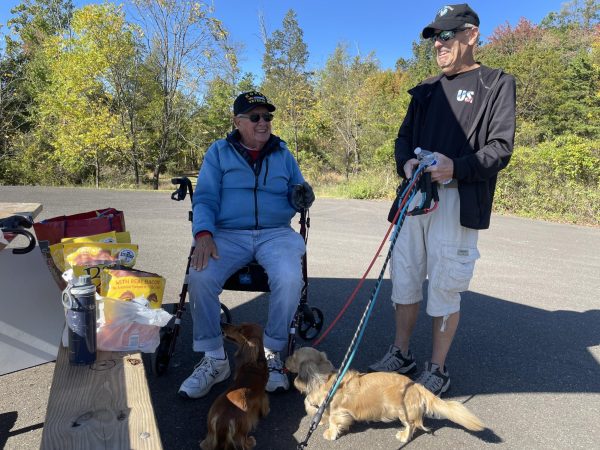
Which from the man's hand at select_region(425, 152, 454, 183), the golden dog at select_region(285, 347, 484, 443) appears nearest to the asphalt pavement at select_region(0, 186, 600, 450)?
the golden dog at select_region(285, 347, 484, 443)

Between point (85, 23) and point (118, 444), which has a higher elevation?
point (85, 23)

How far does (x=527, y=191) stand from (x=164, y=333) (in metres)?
10.6

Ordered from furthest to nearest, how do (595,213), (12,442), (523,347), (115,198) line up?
(115,198)
(595,213)
(523,347)
(12,442)

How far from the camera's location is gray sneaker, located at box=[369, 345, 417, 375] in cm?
279

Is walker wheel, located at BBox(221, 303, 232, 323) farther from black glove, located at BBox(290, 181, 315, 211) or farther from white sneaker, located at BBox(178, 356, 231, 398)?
black glove, located at BBox(290, 181, 315, 211)

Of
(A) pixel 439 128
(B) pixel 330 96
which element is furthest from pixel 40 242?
(B) pixel 330 96

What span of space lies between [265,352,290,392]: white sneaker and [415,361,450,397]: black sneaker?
0.85 metres

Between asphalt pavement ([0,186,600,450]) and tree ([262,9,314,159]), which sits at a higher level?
tree ([262,9,314,159])

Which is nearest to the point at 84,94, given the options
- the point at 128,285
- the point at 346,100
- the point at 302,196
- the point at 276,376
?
the point at 346,100

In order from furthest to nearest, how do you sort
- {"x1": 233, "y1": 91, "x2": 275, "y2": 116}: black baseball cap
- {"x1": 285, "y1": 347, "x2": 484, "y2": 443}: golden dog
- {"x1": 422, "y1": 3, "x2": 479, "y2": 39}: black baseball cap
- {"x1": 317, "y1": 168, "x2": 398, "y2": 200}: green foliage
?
{"x1": 317, "y1": 168, "x2": 398, "y2": 200}: green foliage < {"x1": 233, "y1": 91, "x2": 275, "y2": 116}: black baseball cap < {"x1": 422, "y1": 3, "x2": 479, "y2": 39}: black baseball cap < {"x1": 285, "y1": 347, "x2": 484, "y2": 443}: golden dog

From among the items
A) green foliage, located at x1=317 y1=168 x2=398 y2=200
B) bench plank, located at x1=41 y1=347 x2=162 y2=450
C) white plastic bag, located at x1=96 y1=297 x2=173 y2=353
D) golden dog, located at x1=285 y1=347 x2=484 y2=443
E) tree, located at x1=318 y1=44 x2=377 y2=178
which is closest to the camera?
bench plank, located at x1=41 y1=347 x2=162 y2=450

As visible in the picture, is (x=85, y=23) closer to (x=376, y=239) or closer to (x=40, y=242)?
(x=376, y=239)

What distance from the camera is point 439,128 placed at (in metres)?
2.49

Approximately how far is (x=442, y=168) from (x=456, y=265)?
607 mm
